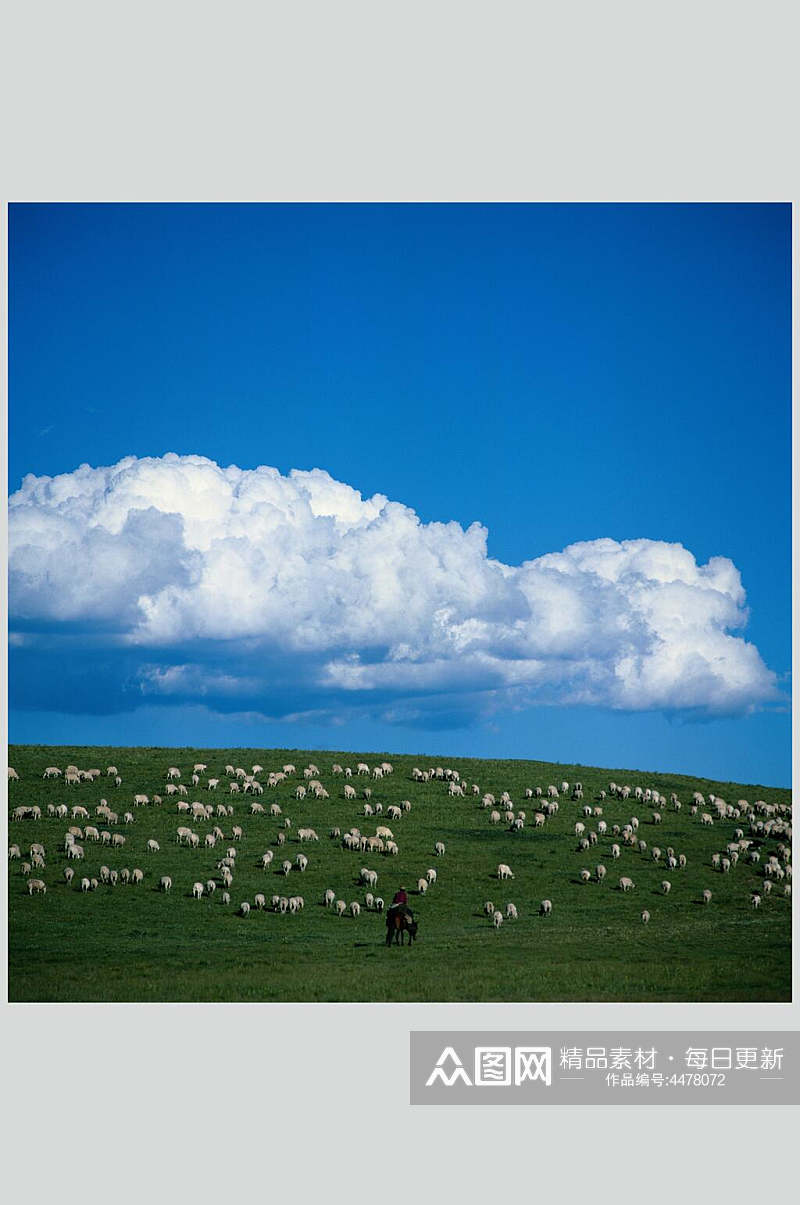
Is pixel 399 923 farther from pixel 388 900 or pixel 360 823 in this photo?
pixel 360 823

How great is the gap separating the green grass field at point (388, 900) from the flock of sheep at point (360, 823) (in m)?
0.37

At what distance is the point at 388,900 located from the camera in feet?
174

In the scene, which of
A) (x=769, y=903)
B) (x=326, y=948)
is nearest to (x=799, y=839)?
(x=769, y=903)

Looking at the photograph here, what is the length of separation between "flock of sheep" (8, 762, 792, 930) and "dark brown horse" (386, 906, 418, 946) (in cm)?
589

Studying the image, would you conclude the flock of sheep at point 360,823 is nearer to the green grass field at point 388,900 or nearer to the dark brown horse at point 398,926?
the green grass field at point 388,900

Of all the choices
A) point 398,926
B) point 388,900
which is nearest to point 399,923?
point 398,926

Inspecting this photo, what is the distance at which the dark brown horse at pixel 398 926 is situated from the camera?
44250 mm

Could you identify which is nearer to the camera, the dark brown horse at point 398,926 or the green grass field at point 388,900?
the green grass field at point 388,900

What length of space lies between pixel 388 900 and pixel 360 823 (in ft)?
41.9

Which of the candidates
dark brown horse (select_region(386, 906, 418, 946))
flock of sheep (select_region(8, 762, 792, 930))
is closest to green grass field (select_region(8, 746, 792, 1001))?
flock of sheep (select_region(8, 762, 792, 930))

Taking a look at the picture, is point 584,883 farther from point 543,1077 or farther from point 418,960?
point 543,1077

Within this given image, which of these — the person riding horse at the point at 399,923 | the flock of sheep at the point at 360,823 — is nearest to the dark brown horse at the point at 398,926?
the person riding horse at the point at 399,923

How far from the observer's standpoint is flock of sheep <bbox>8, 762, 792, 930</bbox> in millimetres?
54094

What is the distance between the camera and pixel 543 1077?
2884 centimetres
